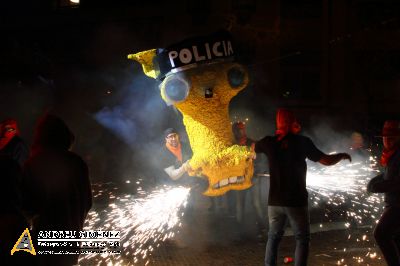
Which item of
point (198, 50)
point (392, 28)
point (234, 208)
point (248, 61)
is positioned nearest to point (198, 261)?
point (234, 208)

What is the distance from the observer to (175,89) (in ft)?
15.5

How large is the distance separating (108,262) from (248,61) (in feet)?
45.7

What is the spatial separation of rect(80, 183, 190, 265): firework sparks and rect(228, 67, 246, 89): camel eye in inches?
76.6

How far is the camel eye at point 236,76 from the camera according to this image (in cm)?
490

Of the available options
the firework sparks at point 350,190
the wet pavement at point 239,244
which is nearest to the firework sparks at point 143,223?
the wet pavement at point 239,244

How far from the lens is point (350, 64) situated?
722 inches

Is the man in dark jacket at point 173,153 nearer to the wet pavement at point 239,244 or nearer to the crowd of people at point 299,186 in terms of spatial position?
the wet pavement at point 239,244

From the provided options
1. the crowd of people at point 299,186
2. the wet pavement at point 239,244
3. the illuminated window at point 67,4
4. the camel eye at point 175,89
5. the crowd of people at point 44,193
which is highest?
the illuminated window at point 67,4

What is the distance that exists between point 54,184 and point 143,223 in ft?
11.7

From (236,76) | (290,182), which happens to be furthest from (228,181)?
(236,76)

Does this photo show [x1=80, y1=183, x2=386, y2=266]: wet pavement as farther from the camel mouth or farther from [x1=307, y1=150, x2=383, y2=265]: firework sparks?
the camel mouth

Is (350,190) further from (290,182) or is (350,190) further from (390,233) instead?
(290,182)

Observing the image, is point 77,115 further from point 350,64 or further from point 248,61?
point 350,64

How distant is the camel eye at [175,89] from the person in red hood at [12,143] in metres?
2.58
